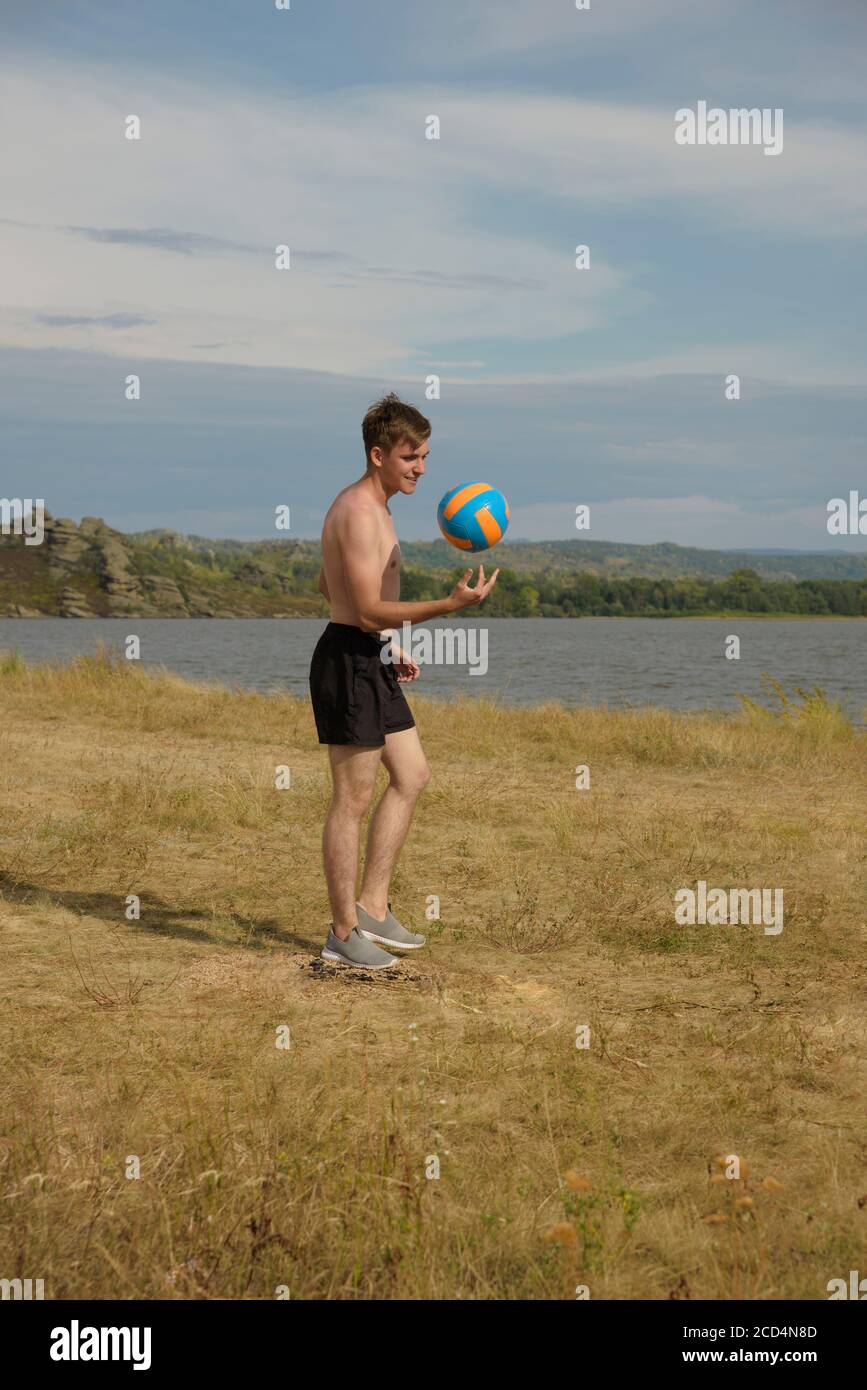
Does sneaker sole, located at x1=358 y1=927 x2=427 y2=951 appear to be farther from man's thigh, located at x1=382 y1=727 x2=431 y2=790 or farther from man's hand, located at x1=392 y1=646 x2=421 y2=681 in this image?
man's hand, located at x1=392 y1=646 x2=421 y2=681

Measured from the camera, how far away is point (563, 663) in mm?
46219

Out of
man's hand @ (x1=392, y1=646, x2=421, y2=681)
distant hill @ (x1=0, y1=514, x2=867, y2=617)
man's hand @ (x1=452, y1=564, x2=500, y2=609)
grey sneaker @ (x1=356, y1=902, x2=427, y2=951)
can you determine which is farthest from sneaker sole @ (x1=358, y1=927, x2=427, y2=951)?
distant hill @ (x1=0, y1=514, x2=867, y2=617)

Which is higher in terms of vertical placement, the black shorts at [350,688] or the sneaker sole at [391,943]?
the black shorts at [350,688]

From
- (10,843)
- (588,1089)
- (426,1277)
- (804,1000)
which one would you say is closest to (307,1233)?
(426,1277)

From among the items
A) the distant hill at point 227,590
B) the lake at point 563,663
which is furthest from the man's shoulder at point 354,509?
the distant hill at point 227,590

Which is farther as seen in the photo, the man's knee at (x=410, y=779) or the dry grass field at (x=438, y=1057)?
the man's knee at (x=410, y=779)

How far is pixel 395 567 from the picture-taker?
20.8 feet

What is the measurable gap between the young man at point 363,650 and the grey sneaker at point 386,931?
0.15 m

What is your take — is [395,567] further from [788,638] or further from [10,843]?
[788,638]

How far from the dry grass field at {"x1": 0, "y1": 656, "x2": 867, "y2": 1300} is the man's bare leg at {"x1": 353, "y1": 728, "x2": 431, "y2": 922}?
0.48 meters

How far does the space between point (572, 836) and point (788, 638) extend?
71457 millimetres

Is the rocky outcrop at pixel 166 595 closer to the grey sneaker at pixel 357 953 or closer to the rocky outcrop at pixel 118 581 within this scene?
the rocky outcrop at pixel 118 581

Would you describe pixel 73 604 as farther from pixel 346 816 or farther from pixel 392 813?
pixel 346 816

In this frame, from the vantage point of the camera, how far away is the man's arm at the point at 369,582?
588 cm
